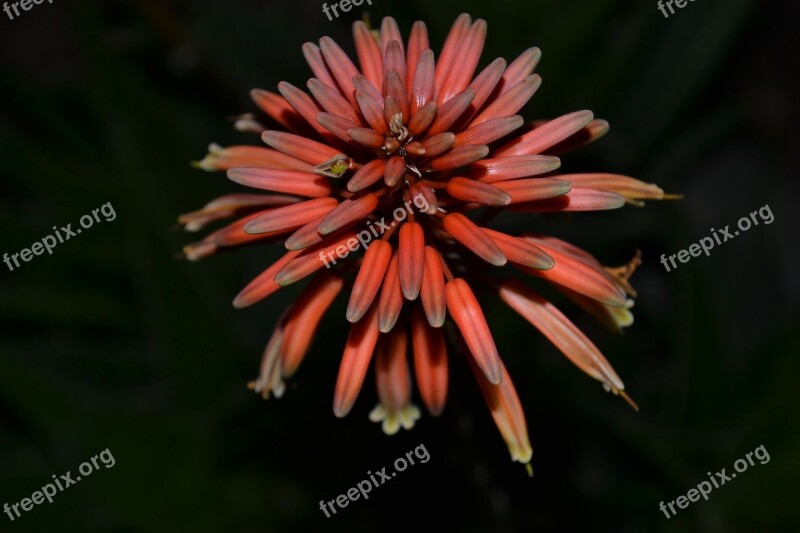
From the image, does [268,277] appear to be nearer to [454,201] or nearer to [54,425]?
[454,201]

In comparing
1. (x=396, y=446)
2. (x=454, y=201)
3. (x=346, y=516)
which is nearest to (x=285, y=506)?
(x=346, y=516)

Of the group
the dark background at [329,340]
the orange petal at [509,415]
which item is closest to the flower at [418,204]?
the orange petal at [509,415]

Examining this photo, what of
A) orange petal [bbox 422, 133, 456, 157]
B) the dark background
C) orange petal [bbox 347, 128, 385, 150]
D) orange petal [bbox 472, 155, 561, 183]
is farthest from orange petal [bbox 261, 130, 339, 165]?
the dark background

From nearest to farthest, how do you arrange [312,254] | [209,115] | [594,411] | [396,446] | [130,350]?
[312,254], [594,411], [396,446], [130,350], [209,115]

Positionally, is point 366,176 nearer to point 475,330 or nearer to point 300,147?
point 300,147

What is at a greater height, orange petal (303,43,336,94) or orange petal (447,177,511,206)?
orange petal (303,43,336,94)

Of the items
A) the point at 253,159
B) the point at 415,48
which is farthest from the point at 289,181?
the point at 415,48

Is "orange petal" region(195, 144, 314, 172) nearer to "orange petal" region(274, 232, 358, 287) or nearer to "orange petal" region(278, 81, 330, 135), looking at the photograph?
"orange petal" region(278, 81, 330, 135)

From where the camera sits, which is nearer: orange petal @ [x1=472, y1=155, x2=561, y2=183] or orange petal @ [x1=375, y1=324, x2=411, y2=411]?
orange petal @ [x1=472, y1=155, x2=561, y2=183]
